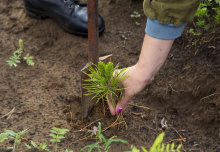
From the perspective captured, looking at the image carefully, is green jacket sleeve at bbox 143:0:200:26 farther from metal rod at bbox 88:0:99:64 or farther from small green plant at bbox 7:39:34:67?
small green plant at bbox 7:39:34:67

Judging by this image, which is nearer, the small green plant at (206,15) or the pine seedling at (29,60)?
the small green plant at (206,15)

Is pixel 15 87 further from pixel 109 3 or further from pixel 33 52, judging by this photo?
pixel 109 3

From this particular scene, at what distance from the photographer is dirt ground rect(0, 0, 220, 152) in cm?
172

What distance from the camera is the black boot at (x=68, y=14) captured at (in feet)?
8.21

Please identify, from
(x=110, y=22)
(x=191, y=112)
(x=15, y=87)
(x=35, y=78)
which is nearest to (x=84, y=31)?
(x=110, y=22)

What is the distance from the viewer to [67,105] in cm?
188

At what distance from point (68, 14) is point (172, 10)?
64.6 inches

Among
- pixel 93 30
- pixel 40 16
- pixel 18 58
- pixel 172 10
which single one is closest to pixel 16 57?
pixel 18 58

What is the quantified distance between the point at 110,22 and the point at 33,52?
1.00 m

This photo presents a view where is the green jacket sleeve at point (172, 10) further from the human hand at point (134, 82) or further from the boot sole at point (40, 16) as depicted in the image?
the boot sole at point (40, 16)

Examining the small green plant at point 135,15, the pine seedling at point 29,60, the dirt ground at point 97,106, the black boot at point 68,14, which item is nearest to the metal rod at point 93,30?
the dirt ground at point 97,106

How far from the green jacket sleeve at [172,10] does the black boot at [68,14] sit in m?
1.40

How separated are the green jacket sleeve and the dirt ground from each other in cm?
91

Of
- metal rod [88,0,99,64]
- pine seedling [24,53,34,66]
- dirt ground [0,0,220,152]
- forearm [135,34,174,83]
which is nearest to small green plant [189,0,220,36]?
dirt ground [0,0,220,152]
